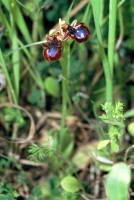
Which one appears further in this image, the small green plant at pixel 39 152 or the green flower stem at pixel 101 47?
the small green plant at pixel 39 152

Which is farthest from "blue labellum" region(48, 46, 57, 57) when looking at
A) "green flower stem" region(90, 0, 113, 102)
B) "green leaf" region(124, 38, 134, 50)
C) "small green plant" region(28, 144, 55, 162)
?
"green leaf" region(124, 38, 134, 50)

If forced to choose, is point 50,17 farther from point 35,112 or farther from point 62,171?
point 62,171

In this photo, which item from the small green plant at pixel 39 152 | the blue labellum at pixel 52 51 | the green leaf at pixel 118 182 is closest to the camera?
the green leaf at pixel 118 182

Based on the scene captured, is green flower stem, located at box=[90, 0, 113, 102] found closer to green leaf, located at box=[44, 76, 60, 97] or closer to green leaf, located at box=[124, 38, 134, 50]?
green leaf, located at box=[44, 76, 60, 97]

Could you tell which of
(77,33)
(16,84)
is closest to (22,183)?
(16,84)

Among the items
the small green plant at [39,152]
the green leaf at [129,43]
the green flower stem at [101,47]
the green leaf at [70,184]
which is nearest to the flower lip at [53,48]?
the green flower stem at [101,47]

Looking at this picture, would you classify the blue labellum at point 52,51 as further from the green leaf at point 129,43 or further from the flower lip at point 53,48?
the green leaf at point 129,43
